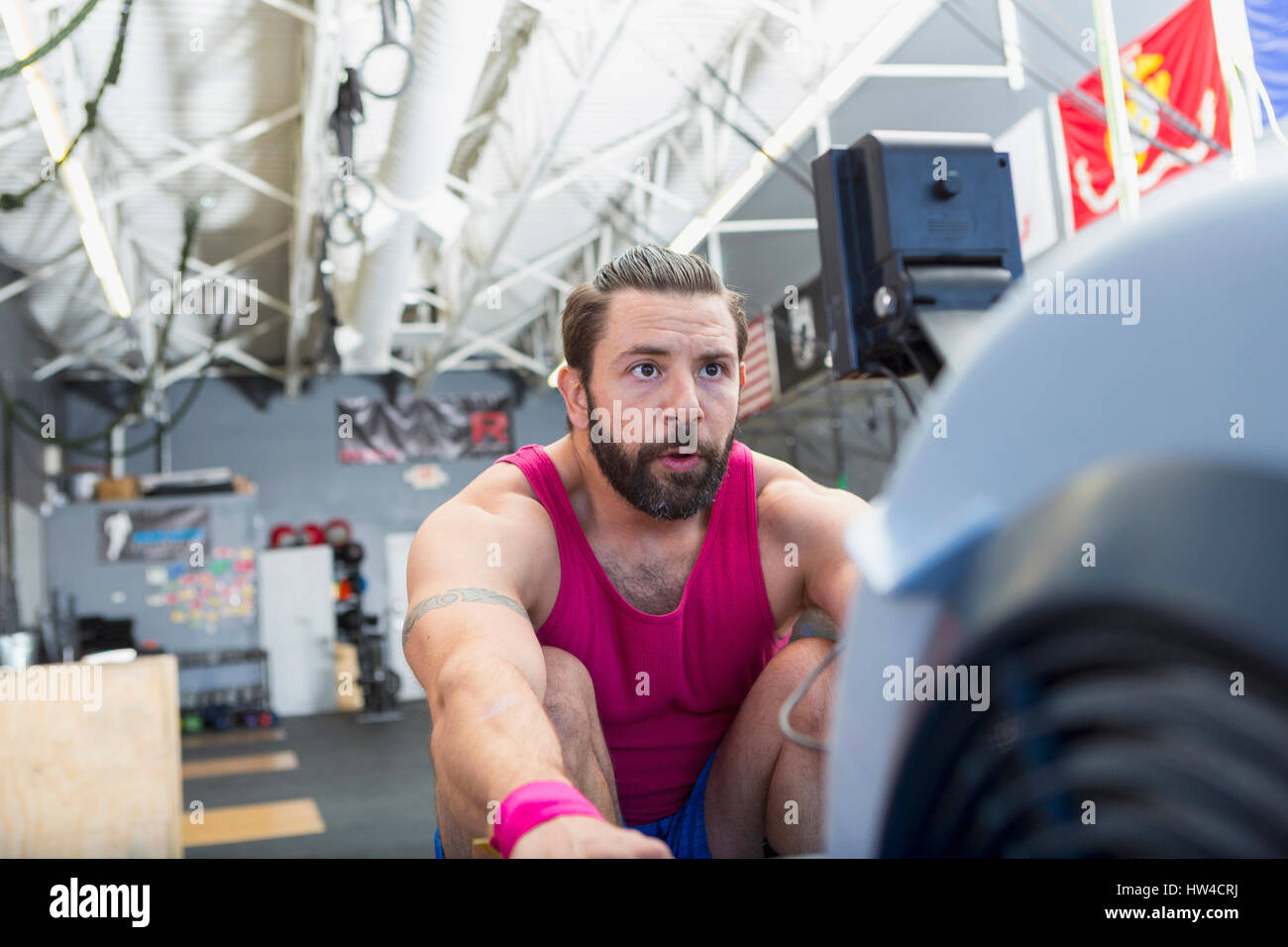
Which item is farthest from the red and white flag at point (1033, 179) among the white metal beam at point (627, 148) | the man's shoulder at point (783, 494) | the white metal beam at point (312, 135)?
the white metal beam at point (627, 148)

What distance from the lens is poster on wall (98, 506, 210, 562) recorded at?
7.73 meters

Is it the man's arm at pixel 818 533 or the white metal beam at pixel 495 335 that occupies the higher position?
the white metal beam at pixel 495 335

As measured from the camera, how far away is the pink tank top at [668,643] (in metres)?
1.08

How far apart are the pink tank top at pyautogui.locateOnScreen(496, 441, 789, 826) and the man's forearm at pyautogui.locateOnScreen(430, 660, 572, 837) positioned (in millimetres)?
342

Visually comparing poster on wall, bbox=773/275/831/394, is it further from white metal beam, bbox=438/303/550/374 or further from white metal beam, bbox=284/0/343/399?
white metal beam, bbox=438/303/550/374

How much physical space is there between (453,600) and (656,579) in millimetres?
325

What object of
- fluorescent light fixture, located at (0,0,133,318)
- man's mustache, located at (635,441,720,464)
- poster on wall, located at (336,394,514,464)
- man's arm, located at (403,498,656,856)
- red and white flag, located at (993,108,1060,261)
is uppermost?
fluorescent light fixture, located at (0,0,133,318)

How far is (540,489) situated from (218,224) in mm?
6385

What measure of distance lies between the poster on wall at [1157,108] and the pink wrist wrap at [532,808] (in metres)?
1.97

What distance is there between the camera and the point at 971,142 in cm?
79

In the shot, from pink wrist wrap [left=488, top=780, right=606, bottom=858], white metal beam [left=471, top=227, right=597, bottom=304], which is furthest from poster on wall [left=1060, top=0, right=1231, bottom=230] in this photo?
white metal beam [left=471, top=227, right=597, bottom=304]

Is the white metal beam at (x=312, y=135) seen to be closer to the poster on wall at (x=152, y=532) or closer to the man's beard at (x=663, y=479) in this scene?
the poster on wall at (x=152, y=532)

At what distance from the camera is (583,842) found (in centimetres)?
45
